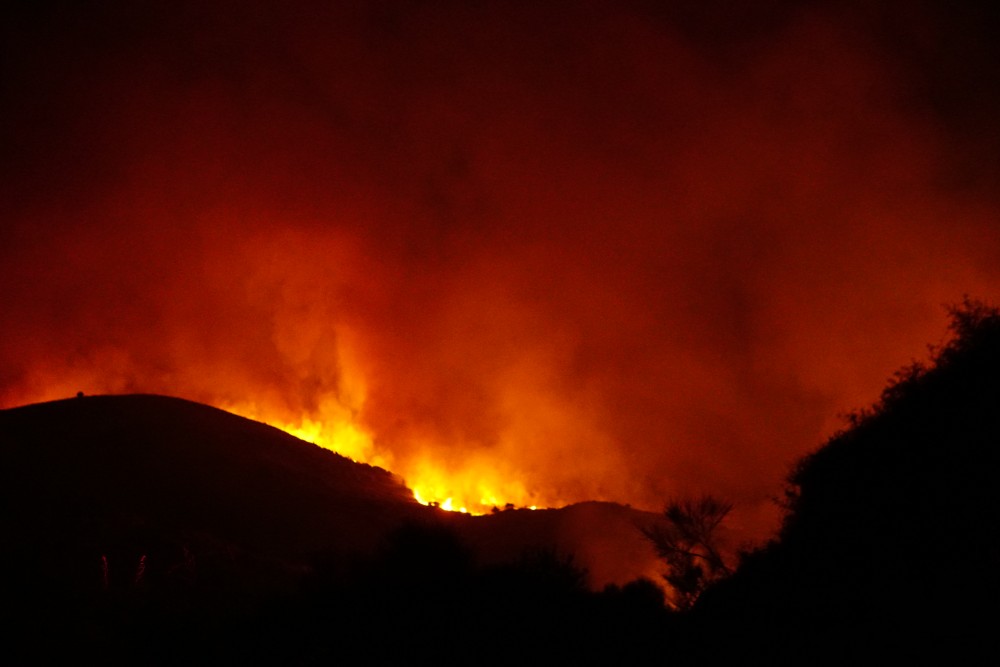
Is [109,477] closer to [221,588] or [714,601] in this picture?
[221,588]

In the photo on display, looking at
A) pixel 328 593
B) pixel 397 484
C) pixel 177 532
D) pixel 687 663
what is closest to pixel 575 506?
pixel 397 484

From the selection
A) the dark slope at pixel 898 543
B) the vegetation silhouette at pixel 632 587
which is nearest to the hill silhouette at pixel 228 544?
the vegetation silhouette at pixel 632 587

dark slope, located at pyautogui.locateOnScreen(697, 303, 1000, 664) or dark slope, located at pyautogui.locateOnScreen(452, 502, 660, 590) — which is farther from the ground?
dark slope, located at pyautogui.locateOnScreen(452, 502, 660, 590)

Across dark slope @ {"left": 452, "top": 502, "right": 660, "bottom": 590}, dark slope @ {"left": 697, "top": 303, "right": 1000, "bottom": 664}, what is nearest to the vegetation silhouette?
dark slope @ {"left": 697, "top": 303, "right": 1000, "bottom": 664}

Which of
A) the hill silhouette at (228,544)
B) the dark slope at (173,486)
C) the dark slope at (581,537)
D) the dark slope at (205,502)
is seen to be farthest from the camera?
the dark slope at (581,537)

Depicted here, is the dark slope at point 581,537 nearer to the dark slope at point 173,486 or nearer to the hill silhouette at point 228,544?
the hill silhouette at point 228,544

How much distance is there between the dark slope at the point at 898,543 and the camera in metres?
10.5

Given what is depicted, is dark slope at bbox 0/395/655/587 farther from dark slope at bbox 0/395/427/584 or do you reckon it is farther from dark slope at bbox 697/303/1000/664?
dark slope at bbox 697/303/1000/664

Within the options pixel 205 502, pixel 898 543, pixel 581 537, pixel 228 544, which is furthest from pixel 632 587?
pixel 205 502

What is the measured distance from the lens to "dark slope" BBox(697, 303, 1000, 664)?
1048cm

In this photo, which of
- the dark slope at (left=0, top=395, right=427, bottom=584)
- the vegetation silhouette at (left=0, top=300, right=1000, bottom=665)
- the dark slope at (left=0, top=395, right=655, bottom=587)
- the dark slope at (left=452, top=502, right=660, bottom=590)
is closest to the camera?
the vegetation silhouette at (left=0, top=300, right=1000, bottom=665)

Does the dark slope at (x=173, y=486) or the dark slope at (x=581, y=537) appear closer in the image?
the dark slope at (x=173, y=486)

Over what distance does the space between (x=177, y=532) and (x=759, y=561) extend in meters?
35.5

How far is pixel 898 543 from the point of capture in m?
12.5
